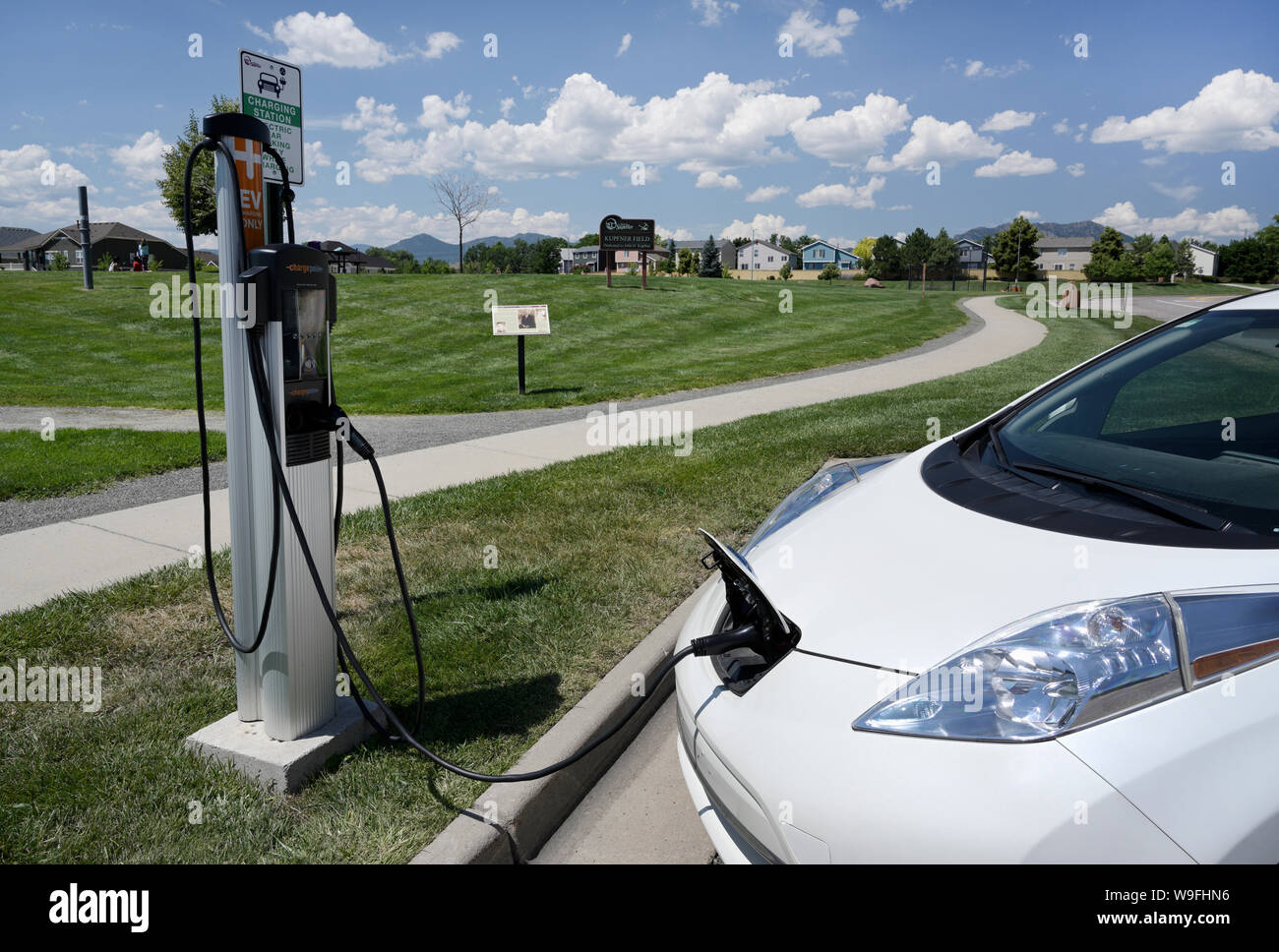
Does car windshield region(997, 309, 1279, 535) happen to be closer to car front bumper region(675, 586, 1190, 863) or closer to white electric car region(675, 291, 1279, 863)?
white electric car region(675, 291, 1279, 863)

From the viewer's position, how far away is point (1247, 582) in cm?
193

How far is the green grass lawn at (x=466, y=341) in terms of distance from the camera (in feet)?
46.8

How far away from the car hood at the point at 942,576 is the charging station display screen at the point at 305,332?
162 centimetres

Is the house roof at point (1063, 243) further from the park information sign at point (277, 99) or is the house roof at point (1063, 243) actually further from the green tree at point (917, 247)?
the park information sign at point (277, 99)

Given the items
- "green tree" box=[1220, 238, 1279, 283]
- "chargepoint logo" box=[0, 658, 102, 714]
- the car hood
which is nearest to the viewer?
the car hood

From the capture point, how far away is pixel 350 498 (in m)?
6.64

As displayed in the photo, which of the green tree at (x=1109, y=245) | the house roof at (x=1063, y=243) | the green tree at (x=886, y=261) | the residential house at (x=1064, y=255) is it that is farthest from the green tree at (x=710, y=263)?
the house roof at (x=1063, y=243)

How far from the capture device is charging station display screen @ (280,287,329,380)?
280 centimetres

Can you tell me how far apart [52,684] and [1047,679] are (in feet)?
12.1

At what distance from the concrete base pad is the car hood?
1642mm

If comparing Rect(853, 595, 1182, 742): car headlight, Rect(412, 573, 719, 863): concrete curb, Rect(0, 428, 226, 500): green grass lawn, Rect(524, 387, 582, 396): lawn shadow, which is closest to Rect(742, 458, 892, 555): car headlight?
Rect(412, 573, 719, 863): concrete curb

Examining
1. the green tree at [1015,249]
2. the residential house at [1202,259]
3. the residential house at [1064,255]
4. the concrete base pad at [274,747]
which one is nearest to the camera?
the concrete base pad at [274,747]
